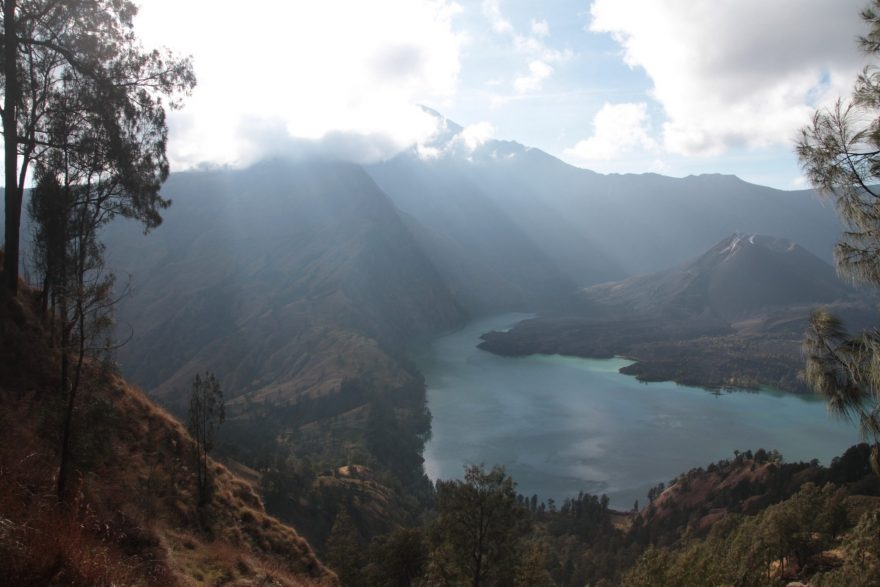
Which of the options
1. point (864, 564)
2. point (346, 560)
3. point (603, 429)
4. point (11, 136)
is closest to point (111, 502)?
point (11, 136)

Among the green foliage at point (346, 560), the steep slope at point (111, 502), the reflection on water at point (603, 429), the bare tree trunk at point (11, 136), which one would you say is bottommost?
the reflection on water at point (603, 429)

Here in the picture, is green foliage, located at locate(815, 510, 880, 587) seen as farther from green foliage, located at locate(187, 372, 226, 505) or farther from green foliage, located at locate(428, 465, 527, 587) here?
green foliage, located at locate(187, 372, 226, 505)

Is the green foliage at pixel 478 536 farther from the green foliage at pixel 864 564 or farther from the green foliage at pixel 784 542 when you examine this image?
the green foliage at pixel 864 564

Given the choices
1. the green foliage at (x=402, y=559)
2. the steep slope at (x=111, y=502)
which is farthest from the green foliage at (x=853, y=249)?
the green foliage at (x=402, y=559)

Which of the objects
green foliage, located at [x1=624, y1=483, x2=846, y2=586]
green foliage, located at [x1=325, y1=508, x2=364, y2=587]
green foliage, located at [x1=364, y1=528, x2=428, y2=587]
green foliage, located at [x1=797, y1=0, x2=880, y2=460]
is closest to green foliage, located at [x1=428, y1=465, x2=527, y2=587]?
green foliage, located at [x1=624, y1=483, x2=846, y2=586]

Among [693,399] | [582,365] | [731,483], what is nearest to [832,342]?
[731,483]

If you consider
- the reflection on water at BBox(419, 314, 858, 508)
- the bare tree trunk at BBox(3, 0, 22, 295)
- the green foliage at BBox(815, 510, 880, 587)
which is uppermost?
the bare tree trunk at BBox(3, 0, 22, 295)

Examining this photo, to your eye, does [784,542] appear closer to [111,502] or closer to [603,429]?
[111,502]
